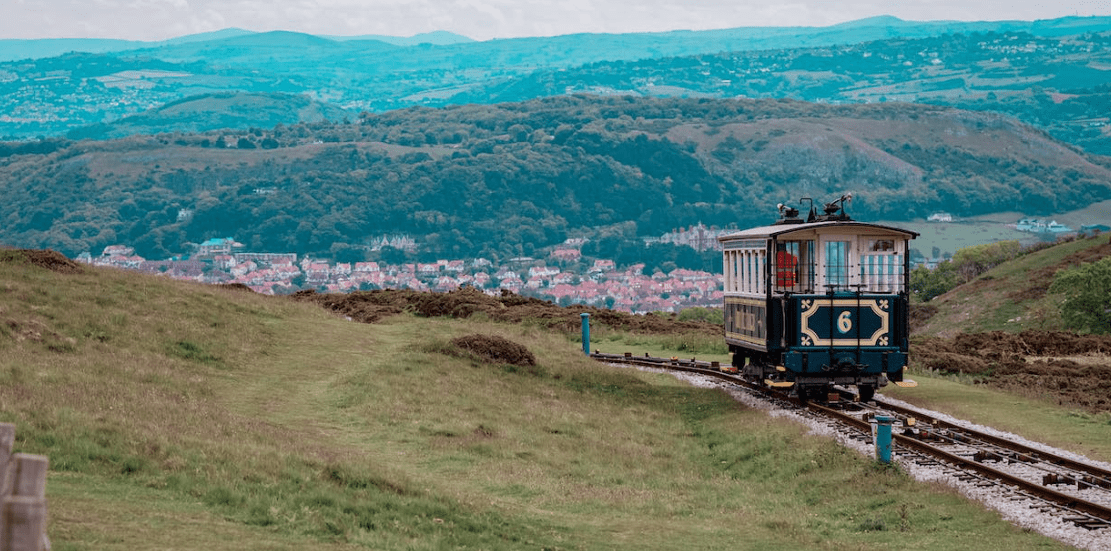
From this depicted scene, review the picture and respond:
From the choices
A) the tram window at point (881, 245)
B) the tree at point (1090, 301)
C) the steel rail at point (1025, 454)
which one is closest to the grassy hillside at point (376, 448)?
the steel rail at point (1025, 454)

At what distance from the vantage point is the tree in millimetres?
55594

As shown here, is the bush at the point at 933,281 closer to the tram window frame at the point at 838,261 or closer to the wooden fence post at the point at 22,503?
the tram window frame at the point at 838,261

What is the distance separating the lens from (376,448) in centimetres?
2333

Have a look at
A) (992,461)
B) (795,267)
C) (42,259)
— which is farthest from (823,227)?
(42,259)

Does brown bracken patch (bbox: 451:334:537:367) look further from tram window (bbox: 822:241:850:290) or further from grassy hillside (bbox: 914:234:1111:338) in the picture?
grassy hillside (bbox: 914:234:1111:338)

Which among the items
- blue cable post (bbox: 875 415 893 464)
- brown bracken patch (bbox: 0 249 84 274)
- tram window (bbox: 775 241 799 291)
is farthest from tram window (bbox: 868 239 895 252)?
brown bracken patch (bbox: 0 249 84 274)

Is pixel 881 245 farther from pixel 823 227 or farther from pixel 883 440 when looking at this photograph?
pixel 883 440

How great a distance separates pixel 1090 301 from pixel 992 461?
125 ft

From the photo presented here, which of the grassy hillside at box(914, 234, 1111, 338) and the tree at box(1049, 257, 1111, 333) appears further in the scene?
the grassy hillside at box(914, 234, 1111, 338)

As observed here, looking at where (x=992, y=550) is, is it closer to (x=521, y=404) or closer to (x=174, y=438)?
(x=174, y=438)

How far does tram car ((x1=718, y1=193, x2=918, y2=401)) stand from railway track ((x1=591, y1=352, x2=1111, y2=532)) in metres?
0.96

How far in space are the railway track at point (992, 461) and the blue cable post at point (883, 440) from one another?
2.11 feet

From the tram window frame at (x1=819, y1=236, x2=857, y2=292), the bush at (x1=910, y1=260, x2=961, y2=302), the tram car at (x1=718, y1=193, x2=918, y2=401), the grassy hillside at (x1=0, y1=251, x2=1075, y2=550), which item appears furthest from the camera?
the bush at (x1=910, y1=260, x2=961, y2=302)

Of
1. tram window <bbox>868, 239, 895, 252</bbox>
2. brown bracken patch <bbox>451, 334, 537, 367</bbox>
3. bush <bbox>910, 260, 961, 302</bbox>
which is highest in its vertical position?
tram window <bbox>868, 239, 895, 252</bbox>
